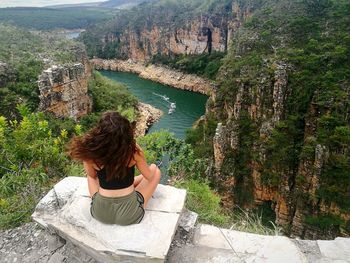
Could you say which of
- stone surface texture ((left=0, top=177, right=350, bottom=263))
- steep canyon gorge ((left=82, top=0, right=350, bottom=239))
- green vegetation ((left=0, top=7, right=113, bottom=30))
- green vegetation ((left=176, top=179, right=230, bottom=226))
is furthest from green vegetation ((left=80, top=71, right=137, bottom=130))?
green vegetation ((left=0, top=7, right=113, bottom=30))

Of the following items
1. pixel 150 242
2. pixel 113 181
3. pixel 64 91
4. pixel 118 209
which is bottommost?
pixel 64 91

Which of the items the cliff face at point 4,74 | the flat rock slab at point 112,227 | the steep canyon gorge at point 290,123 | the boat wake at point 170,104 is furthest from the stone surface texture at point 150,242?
the boat wake at point 170,104

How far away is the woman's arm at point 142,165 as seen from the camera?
3402 mm

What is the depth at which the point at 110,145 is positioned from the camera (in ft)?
10.3

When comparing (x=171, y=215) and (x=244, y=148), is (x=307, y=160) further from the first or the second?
(x=171, y=215)

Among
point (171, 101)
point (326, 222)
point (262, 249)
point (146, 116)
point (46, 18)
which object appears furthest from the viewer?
point (46, 18)

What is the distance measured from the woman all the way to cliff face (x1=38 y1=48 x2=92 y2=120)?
18427 mm

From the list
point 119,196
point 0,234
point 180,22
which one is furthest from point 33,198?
point 180,22

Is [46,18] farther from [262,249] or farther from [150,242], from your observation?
[262,249]

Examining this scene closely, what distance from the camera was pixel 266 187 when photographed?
1992cm

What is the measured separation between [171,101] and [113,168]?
3760 centimetres

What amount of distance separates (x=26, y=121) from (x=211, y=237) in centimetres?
310

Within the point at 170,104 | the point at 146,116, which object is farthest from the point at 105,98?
the point at 170,104

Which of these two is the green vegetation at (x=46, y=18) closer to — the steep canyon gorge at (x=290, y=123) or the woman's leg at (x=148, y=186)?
the steep canyon gorge at (x=290, y=123)
